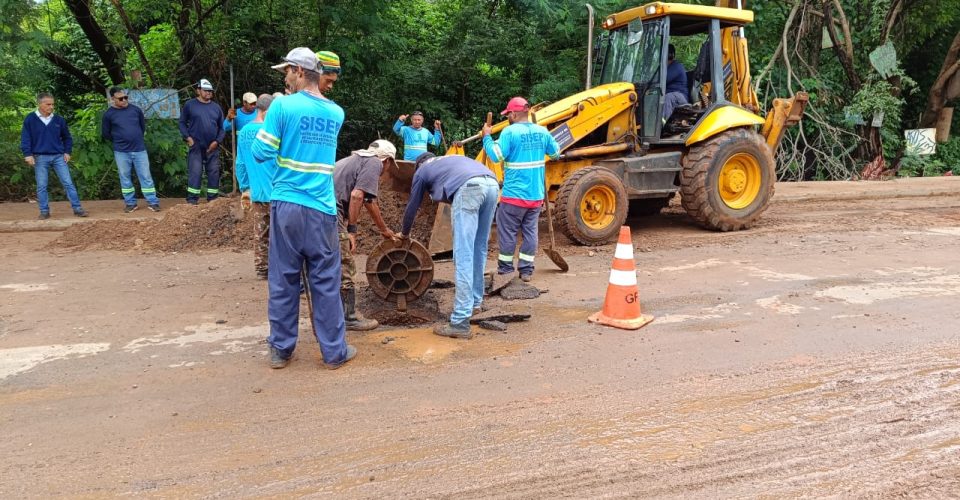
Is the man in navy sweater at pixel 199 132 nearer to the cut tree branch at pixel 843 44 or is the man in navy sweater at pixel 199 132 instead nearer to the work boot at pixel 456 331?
the work boot at pixel 456 331

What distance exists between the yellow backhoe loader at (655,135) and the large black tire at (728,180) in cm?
1

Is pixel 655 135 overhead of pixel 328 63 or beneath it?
beneath

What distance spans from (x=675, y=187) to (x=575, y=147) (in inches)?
58.3

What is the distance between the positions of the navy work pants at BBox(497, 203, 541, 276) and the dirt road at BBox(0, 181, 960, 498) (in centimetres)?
39

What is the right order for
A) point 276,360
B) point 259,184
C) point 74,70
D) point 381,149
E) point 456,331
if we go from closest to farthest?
point 276,360, point 456,331, point 381,149, point 259,184, point 74,70

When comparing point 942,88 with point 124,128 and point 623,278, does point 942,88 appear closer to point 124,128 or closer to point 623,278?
point 623,278

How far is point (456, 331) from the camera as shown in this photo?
509 centimetres

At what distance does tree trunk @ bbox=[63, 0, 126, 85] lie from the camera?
38.2 feet

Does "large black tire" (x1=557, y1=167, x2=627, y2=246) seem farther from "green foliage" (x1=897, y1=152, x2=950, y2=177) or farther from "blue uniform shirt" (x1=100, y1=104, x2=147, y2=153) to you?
"green foliage" (x1=897, y1=152, x2=950, y2=177)

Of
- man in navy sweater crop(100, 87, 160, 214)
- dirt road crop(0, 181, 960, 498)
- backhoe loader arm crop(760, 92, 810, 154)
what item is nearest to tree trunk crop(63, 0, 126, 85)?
man in navy sweater crop(100, 87, 160, 214)

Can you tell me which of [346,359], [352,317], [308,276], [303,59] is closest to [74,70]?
[352,317]

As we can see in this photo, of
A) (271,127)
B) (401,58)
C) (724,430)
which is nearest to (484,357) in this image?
(724,430)

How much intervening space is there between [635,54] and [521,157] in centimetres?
347

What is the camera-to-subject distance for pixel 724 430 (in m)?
3.53
